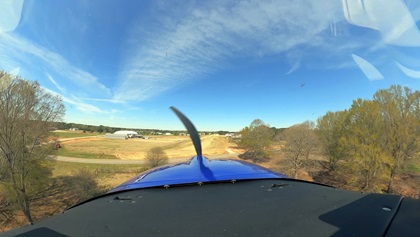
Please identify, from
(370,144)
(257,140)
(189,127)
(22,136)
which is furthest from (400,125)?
(22,136)

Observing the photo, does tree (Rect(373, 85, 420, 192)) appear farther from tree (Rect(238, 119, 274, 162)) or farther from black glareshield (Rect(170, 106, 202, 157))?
black glareshield (Rect(170, 106, 202, 157))

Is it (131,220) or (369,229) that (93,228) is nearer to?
(131,220)

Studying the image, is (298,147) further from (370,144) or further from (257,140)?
(257,140)

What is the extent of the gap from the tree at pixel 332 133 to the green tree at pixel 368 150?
2.76 meters

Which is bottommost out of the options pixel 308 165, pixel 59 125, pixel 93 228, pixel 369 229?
pixel 308 165

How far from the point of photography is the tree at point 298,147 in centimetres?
2849

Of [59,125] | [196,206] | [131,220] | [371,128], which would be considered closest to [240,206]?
[196,206]

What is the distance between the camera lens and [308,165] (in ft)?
98.2

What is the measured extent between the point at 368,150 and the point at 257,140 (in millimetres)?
21793

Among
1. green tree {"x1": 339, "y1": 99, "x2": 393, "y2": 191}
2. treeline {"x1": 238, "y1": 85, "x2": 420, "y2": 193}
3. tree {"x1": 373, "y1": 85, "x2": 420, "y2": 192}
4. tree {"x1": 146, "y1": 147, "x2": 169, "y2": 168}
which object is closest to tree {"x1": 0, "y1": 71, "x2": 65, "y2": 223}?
tree {"x1": 146, "y1": 147, "x2": 169, "y2": 168}

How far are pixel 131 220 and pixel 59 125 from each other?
22873mm

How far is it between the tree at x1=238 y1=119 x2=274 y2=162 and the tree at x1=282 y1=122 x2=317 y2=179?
10922mm

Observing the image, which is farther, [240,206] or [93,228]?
[240,206]

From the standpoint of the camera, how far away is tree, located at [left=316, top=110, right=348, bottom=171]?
2985 centimetres
